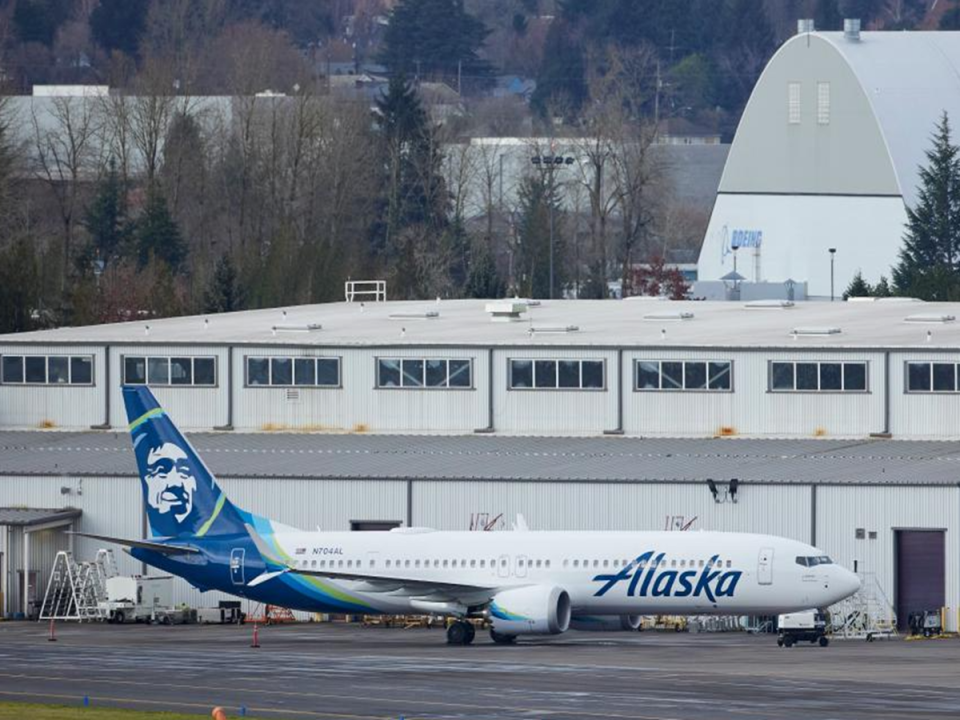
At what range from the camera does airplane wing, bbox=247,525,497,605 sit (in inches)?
2889

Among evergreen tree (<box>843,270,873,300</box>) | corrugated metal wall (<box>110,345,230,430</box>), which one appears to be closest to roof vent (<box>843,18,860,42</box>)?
evergreen tree (<box>843,270,873,300</box>)

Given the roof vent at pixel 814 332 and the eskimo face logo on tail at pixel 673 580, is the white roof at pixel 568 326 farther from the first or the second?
the eskimo face logo on tail at pixel 673 580

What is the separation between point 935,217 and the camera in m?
164

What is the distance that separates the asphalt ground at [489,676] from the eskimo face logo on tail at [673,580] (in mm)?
1541

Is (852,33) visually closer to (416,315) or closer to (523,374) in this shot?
(416,315)

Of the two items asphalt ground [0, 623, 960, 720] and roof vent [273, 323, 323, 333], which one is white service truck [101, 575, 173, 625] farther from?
roof vent [273, 323, 323, 333]

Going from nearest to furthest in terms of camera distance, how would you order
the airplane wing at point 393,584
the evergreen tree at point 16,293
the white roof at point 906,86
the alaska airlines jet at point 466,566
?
Result: the alaska airlines jet at point 466,566 < the airplane wing at point 393,584 < the evergreen tree at point 16,293 < the white roof at point 906,86

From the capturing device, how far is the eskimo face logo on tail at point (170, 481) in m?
75.8

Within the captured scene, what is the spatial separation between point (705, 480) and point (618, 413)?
32.0ft

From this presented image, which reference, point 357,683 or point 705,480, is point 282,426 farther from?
point 357,683

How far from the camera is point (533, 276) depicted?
582 ft

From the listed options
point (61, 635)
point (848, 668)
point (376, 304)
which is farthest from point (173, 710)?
point (376, 304)

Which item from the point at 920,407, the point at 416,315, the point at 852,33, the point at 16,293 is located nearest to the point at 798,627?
the point at 920,407

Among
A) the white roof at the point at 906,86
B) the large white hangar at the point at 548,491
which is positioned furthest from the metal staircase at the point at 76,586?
the white roof at the point at 906,86
